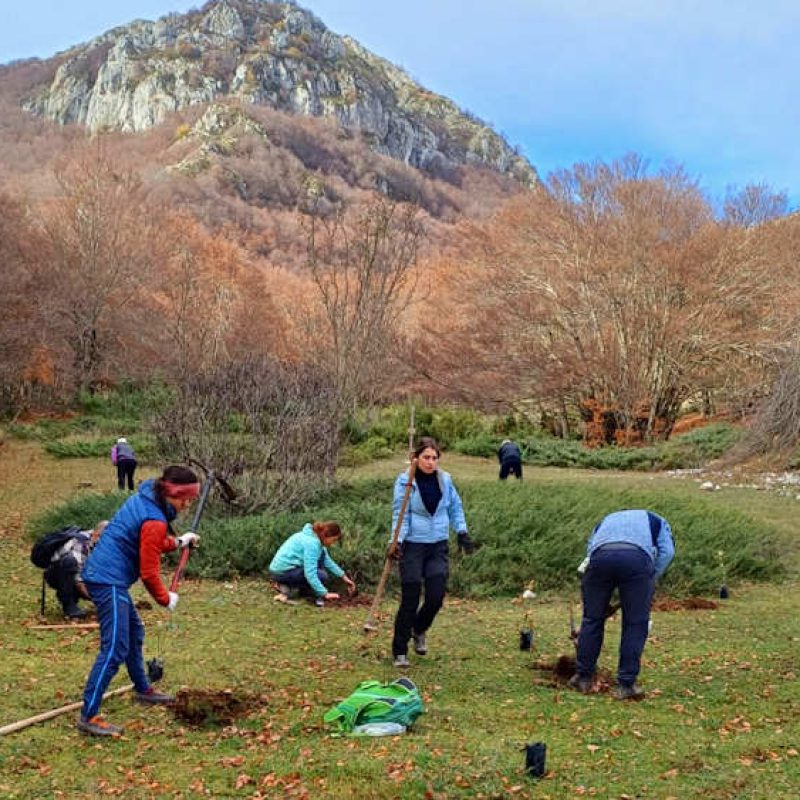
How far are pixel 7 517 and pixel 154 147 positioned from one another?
113m

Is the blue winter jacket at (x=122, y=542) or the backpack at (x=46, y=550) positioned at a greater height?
the blue winter jacket at (x=122, y=542)

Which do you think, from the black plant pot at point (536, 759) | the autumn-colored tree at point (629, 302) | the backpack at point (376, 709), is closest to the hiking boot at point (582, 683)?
the backpack at point (376, 709)

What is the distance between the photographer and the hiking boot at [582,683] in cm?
623

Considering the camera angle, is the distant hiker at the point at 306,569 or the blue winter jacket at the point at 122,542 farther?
the distant hiker at the point at 306,569

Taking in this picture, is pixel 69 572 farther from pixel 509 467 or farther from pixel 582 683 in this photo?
pixel 509 467

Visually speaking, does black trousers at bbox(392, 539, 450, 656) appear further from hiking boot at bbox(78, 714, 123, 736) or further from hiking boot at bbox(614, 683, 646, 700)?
hiking boot at bbox(78, 714, 123, 736)

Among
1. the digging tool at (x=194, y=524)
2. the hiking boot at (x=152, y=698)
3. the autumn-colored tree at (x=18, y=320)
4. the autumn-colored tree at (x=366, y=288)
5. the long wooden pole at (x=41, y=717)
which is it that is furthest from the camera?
the autumn-colored tree at (x=18, y=320)

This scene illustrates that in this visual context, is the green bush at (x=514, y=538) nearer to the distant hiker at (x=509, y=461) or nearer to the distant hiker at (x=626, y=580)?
the distant hiker at (x=626, y=580)

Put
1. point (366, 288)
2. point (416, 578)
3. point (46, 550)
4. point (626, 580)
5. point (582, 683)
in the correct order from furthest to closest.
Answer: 1. point (366, 288)
2. point (46, 550)
3. point (416, 578)
4. point (582, 683)
5. point (626, 580)

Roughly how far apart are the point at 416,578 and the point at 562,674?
4.56 feet

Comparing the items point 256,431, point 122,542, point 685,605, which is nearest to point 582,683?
point 122,542

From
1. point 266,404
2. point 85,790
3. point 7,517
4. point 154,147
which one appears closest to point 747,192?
point 266,404

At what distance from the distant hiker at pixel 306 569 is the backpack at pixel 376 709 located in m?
3.81

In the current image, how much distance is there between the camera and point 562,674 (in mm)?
6836
